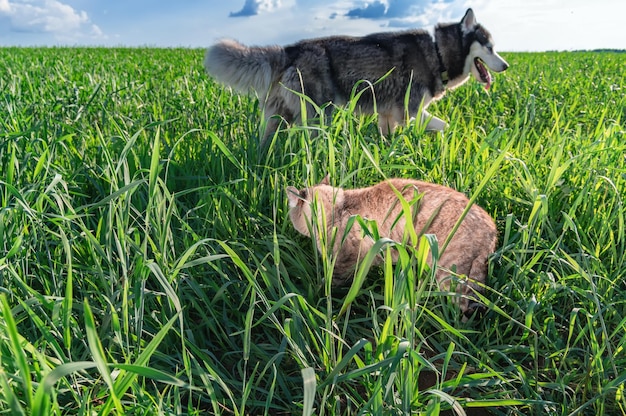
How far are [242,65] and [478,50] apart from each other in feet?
8.76

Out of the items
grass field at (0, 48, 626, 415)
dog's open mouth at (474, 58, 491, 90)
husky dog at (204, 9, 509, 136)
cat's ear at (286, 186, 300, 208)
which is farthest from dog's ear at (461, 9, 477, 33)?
cat's ear at (286, 186, 300, 208)

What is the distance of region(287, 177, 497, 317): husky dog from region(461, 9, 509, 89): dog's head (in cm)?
339

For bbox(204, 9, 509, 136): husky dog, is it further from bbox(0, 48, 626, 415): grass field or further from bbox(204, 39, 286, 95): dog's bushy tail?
bbox(0, 48, 626, 415): grass field

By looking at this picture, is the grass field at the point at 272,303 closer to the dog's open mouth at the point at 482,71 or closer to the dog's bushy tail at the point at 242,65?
the dog's bushy tail at the point at 242,65

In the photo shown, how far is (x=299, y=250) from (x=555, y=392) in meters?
1.28

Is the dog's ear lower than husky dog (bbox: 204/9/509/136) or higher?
higher

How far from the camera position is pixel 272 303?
1.94m

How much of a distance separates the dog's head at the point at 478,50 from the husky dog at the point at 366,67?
0.01 metres

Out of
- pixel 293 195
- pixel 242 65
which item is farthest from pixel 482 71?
pixel 293 195

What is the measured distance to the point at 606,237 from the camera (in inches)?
101

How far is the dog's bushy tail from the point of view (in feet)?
13.7

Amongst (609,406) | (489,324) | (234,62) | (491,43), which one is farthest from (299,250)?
(491,43)

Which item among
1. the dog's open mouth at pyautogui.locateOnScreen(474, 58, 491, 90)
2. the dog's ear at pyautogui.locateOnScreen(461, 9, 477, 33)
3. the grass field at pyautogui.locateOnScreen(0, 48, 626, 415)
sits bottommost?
the grass field at pyautogui.locateOnScreen(0, 48, 626, 415)

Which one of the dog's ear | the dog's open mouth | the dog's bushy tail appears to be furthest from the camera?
the dog's open mouth
